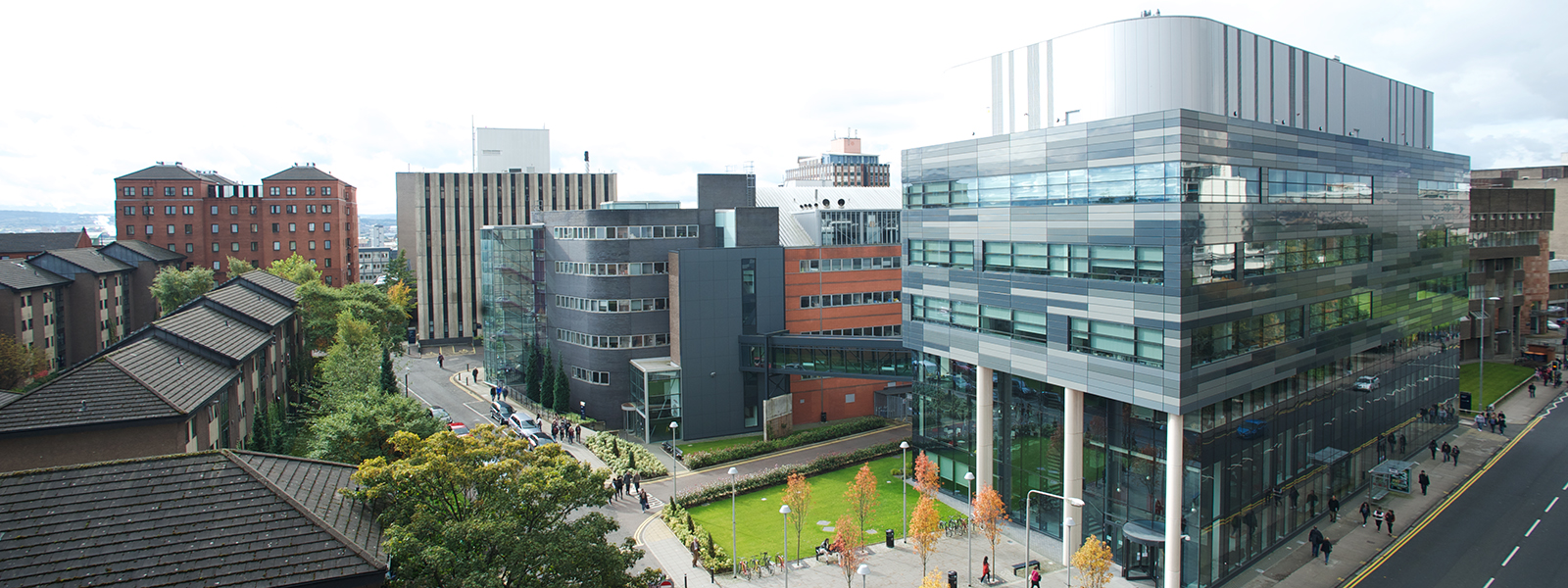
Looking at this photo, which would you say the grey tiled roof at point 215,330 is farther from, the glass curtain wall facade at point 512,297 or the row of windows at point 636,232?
the glass curtain wall facade at point 512,297

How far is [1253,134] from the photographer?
107ft

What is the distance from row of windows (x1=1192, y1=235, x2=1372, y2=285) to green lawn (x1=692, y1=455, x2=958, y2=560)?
17.5 meters

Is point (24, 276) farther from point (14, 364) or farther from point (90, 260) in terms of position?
point (14, 364)

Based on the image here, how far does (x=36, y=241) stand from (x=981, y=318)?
120 metres

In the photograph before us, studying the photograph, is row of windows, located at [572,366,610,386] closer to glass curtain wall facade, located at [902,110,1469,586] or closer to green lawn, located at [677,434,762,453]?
green lawn, located at [677,434,762,453]

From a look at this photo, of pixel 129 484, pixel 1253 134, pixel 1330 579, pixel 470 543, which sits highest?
pixel 1253 134

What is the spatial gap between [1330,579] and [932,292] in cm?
2038

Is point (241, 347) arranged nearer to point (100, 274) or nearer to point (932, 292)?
point (932, 292)

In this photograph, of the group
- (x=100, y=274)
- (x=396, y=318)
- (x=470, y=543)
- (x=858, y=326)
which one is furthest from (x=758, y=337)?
(x=100, y=274)

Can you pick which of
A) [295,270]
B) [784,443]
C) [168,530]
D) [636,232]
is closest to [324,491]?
[168,530]

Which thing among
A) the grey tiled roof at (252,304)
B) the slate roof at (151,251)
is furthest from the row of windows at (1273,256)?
the slate roof at (151,251)

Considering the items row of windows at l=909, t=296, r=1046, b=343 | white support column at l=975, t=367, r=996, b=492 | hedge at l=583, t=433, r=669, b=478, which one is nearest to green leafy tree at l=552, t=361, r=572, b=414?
hedge at l=583, t=433, r=669, b=478

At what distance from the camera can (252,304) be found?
5831 centimetres

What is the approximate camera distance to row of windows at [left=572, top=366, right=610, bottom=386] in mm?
60656
